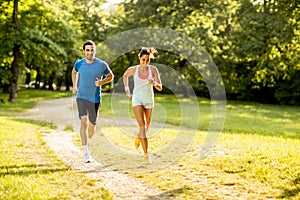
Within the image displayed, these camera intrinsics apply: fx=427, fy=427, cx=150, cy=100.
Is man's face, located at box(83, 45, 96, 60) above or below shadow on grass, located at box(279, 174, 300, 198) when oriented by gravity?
above

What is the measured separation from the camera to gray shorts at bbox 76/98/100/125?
7.67 metres

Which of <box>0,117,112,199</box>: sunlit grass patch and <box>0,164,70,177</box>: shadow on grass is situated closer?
<box>0,117,112,199</box>: sunlit grass patch

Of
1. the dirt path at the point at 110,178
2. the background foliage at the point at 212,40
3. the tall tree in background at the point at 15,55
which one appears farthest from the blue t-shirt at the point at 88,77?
the background foliage at the point at 212,40

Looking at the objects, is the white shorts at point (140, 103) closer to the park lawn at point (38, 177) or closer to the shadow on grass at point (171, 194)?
the park lawn at point (38, 177)

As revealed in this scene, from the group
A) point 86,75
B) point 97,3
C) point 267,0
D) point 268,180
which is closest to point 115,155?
point 86,75

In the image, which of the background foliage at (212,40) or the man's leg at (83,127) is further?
the background foliage at (212,40)

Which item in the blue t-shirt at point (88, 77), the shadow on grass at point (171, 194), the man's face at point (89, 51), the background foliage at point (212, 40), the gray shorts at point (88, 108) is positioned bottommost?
the shadow on grass at point (171, 194)

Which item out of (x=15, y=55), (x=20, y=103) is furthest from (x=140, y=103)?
(x=20, y=103)

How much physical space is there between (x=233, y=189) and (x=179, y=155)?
2735 millimetres

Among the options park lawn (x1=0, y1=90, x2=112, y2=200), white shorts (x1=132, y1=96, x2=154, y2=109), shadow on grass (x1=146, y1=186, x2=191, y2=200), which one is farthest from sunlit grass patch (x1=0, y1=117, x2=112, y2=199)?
white shorts (x1=132, y1=96, x2=154, y2=109)

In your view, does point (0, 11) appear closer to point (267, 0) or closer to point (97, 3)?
point (267, 0)

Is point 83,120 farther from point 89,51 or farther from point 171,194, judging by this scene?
point 171,194

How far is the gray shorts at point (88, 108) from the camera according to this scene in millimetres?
7668

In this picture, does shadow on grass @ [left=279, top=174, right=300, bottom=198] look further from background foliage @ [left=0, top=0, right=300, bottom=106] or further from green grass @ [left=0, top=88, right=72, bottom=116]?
background foliage @ [left=0, top=0, right=300, bottom=106]
